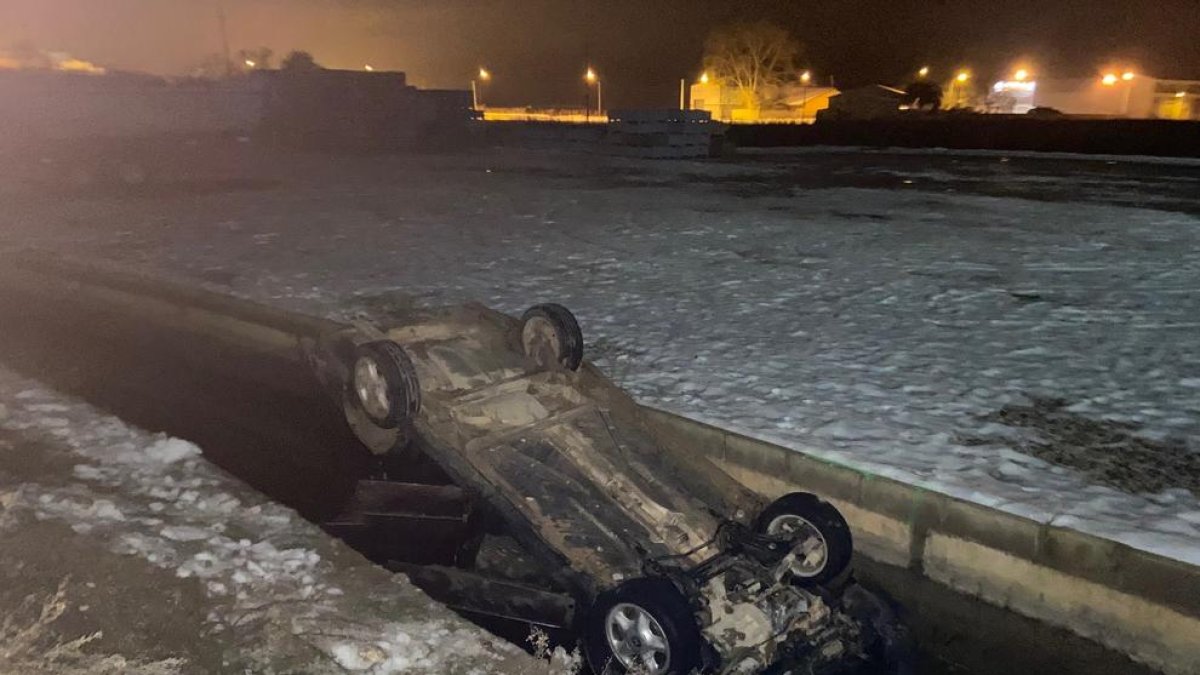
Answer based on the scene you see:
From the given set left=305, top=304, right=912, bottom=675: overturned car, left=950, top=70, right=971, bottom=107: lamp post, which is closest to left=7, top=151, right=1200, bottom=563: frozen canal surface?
left=305, top=304, right=912, bottom=675: overturned car

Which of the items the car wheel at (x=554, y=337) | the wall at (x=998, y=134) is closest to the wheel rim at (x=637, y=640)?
the car wheel at (x=554, y=337)

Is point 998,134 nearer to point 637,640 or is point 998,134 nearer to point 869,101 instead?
point 869,101

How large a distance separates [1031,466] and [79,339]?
898 cm

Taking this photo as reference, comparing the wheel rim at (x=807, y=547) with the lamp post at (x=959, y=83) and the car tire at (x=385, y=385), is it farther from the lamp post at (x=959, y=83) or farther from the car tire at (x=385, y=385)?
the lamp post at (x=959, y=83)

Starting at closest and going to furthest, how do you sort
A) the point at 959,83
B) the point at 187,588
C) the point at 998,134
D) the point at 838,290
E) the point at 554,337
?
the point at 187,588, the point at 554,337, the point at 838,290, the point at 998,134, the point at 959,83

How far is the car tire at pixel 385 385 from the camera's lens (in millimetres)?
4766

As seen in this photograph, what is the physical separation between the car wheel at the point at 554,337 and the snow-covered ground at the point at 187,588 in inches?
75.2

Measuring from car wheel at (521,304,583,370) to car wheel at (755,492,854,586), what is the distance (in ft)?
6.28

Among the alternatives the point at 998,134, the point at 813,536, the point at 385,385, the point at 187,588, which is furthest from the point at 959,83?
the point at 187,588

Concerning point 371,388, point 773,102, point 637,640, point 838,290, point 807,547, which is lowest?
point 637,640

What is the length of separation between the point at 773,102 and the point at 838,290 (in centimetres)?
6485

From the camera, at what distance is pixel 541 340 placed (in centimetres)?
569

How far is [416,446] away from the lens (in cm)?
500

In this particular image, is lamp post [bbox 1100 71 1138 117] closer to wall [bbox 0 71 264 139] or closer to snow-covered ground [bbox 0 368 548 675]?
wall [bbox 0 71 264 139]
